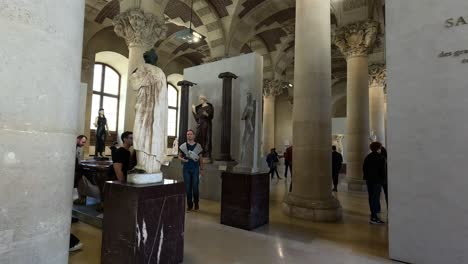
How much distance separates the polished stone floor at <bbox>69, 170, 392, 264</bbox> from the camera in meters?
3.05

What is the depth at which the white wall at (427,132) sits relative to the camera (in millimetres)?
2830

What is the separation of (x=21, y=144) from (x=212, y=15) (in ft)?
37.6

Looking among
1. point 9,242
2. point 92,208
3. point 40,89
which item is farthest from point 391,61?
point 92,208

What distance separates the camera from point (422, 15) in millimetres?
3125

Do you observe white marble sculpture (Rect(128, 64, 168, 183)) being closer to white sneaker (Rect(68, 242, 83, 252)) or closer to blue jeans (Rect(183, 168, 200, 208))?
white sneaker (Rect(68, 242, 83, 252))

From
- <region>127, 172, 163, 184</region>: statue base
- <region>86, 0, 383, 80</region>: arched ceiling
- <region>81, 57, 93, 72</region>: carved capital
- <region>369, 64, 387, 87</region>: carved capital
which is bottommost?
<region>127, 172, 163, 184</region>: statue base

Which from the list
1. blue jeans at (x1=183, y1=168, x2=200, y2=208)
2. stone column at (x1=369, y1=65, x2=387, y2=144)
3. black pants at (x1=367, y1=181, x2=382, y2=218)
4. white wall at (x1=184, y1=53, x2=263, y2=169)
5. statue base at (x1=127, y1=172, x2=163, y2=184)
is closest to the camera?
statue base at (x1=127, y1=172, x2=163, y2=184)

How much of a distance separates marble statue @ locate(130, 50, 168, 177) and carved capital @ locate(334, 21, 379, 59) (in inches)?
321

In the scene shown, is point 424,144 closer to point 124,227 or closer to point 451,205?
point 451,205

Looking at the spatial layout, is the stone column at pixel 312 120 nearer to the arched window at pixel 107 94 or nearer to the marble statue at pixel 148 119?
the marble statue at pixel 148 119

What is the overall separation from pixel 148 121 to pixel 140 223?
38.5 inches

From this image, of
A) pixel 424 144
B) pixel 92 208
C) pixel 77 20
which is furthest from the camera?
pixel 92 208

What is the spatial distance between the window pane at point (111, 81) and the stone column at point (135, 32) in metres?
8.47

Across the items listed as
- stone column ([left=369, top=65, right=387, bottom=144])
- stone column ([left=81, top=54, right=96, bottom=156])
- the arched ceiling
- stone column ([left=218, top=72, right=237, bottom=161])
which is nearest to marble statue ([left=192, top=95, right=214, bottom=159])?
stone column ([left=218, top=72, right=237, bottom=161])
